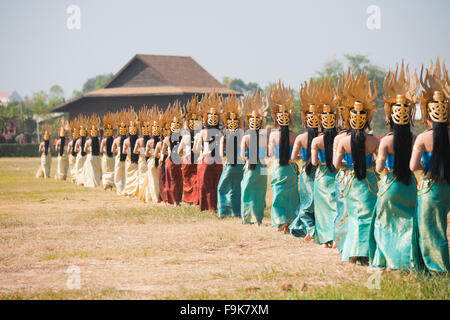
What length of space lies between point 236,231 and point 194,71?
36.8 metres

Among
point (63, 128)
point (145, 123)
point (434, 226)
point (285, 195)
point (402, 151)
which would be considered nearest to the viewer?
point (434, 226)

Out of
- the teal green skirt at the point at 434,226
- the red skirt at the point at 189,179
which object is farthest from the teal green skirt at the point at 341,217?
the red skirt at the point at 189,179

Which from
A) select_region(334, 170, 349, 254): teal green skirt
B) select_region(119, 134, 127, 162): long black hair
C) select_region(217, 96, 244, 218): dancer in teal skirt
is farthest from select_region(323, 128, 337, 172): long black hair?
select_region(119, 134, 127, 162): long black hair

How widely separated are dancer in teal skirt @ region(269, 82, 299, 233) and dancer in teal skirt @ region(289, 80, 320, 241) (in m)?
0.51

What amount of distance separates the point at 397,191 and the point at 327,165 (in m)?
2.27

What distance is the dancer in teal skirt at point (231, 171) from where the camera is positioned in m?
13.1

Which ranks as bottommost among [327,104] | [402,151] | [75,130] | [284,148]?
[284,148]

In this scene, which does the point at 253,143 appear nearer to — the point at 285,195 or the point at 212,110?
the point at 285,195

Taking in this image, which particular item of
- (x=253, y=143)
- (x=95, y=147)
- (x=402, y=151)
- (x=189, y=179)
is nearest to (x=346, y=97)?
(x=402, y=151)

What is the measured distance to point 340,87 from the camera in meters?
9.29

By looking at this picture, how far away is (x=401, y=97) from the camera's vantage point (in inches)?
300

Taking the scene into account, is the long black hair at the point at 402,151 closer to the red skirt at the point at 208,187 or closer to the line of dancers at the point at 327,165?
the line of dancers at the point at 327,165

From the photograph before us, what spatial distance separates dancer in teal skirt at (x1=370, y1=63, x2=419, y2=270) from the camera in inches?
288
